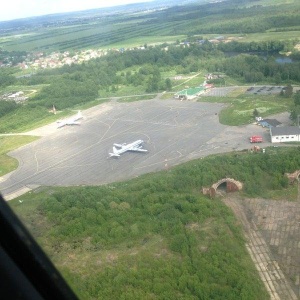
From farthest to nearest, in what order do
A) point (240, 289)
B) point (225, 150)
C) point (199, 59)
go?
point (199, 59), point (225, 150), point (240, 289)

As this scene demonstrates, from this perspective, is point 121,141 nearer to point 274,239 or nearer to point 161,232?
point 161,232

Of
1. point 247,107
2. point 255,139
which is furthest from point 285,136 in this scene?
point 247,107

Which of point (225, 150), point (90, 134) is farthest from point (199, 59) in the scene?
point (225, 150)

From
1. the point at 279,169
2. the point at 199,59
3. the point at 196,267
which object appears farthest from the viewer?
the point at 199,59

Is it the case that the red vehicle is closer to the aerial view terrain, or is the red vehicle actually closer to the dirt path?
the aerial view terrain

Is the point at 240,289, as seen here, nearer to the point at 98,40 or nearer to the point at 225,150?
the point at 225,150

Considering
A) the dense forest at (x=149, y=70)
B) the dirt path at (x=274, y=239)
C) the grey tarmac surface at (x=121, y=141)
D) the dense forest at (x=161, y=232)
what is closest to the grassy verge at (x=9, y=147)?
the grey tarmac surface at (x=121, y=141)

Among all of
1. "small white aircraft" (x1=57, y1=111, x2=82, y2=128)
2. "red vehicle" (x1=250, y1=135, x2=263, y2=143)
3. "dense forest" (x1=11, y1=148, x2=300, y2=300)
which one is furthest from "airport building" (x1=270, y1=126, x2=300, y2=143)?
"small white aircraft" (x1=57, y1=111, x2=82, y2=128)
